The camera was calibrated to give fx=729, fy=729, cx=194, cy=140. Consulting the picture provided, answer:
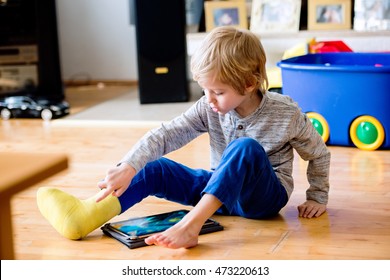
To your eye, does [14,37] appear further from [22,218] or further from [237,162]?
[237,162]

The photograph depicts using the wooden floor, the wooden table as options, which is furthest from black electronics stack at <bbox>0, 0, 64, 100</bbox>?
the wooden table

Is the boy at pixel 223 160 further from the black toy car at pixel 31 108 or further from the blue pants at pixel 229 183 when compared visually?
the black toy car at pixel 31 108

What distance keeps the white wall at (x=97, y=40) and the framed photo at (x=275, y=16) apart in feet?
3.14

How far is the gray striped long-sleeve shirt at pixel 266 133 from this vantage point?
161 cm

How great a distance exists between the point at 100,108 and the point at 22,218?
5.25 ft

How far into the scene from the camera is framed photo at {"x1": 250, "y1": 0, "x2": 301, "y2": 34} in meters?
3.19

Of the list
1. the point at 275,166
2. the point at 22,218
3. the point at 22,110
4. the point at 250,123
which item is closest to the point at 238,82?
the point at 250,123

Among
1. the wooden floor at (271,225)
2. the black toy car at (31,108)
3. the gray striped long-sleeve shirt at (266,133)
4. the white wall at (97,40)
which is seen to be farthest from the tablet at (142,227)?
the white wall at (97,40)

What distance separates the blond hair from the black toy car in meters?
1.69

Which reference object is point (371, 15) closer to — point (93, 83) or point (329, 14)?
point (329, 14)

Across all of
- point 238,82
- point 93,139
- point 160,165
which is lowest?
point 93,139

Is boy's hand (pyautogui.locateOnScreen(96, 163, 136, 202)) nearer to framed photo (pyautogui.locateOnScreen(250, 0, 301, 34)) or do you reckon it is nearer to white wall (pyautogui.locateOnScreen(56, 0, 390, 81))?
framed photo (pyautogui.locateOnScreen(250, 0, 301, 34))

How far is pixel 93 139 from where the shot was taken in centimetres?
272

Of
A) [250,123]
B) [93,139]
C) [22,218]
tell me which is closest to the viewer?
[250,123]
